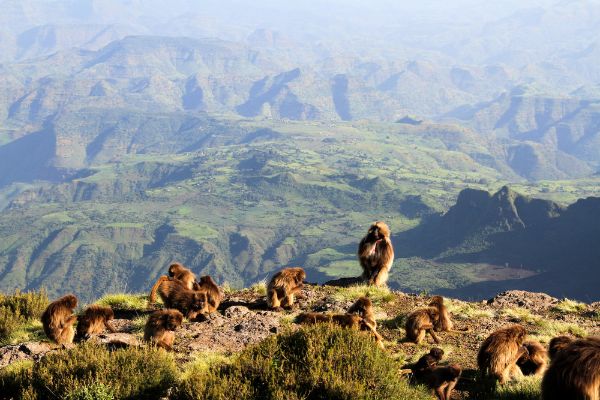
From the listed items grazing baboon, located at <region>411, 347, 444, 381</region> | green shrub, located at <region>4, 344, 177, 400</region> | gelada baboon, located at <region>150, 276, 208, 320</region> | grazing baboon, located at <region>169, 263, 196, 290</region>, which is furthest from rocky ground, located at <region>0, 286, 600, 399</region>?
green shrub, located at <region>4, 344, 177, 400</region>

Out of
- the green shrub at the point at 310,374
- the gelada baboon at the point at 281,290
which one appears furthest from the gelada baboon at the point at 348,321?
the gelada baboon at the point at 281,290

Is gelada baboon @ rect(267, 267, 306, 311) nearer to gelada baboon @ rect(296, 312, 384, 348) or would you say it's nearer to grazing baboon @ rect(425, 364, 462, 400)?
gelada baboon @ rect(296, 312, 384, 348)

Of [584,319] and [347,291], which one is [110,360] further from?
[584,319]

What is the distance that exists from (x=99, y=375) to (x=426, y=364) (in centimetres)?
638

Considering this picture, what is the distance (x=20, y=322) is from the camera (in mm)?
16328

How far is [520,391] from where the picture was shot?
33.8 ft

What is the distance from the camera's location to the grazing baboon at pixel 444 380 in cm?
1061

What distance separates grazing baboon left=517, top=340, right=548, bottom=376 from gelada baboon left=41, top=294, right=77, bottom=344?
10754mm

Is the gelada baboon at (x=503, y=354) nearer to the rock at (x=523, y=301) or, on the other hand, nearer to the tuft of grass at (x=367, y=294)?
the tuft of grass at (x=367, y=294)

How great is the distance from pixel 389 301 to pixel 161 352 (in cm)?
859

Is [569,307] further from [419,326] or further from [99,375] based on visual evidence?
[99,375]

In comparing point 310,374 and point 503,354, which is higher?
point 310,374

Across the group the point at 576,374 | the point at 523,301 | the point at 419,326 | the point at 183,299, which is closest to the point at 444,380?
the point at 419,326

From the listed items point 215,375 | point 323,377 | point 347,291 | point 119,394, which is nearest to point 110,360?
point 119,394
